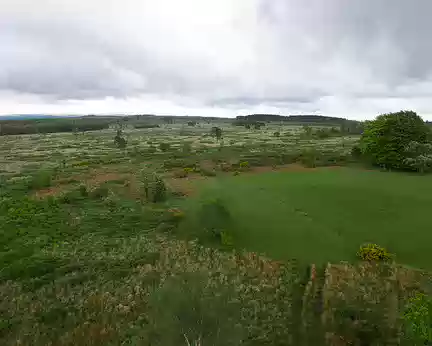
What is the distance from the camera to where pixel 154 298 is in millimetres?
17297

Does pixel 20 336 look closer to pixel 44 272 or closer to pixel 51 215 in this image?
pixel 44 272

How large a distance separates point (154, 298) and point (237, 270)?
290 inches

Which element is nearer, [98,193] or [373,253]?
[373,253]

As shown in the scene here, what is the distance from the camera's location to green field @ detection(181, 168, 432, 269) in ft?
86.9

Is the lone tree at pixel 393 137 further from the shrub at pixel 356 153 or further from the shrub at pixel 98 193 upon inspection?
the shrub at pixel 98 193

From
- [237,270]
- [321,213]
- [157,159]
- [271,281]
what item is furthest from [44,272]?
[157,159]

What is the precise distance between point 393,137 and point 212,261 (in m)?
39.8

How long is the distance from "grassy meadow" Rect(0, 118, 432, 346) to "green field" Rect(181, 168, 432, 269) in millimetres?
154

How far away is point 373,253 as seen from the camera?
2438cm

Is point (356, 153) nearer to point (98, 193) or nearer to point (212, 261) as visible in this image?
point (98, 193)

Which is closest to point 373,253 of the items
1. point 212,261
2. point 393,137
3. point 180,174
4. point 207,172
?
point 212,261

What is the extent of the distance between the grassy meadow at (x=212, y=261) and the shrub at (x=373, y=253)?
0.51m

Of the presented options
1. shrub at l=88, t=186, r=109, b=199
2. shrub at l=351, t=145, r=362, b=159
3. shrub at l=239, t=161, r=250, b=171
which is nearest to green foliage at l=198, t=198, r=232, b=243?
shrub at l=88, t=186, r=109, b=199

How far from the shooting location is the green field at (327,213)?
26.5 metres
